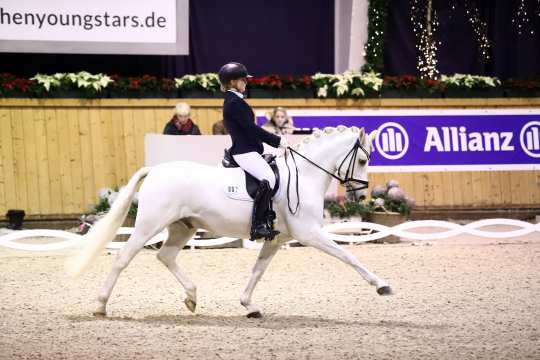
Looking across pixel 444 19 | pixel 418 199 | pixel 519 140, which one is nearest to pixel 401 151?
pixel 418 199

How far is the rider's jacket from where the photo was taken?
640cm

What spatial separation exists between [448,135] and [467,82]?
0.94 metres

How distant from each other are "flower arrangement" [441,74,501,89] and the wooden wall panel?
5.33 feet

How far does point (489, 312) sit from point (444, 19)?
376 inches

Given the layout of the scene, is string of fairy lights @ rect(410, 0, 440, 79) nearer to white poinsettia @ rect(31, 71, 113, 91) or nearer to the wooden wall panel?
the wooden wall panel

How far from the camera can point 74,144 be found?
12.1 metres

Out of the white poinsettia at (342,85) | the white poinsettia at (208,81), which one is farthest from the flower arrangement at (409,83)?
the white poinsettia at (208,81)

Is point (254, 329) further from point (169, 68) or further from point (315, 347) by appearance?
point (169, 68)

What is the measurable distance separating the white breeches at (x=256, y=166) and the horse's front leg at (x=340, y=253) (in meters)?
0.46

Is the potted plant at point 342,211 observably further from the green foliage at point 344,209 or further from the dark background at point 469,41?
the dark background at point 469,41

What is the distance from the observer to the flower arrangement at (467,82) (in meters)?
13.1

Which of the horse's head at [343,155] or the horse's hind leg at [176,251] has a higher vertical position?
the horse's head at [343,155]

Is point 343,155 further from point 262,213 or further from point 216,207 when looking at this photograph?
point 216,207

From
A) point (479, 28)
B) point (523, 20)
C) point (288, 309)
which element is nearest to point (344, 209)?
point (288, 309)
